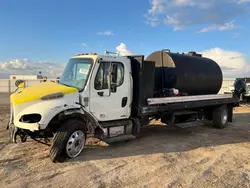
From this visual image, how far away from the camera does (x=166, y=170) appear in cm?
534

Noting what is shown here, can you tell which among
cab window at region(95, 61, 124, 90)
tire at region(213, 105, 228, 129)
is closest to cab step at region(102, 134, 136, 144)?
cab window at region(95, 61, 124, 90)

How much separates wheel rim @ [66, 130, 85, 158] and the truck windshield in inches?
43.9

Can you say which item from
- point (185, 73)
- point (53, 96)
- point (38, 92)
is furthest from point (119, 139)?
point (185, 73)

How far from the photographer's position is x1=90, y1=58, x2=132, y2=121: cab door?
20.7 ft

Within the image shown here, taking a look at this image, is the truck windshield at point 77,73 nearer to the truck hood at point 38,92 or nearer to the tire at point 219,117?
the truck hood at point 38,92

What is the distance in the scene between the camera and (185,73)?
8938 millimetres

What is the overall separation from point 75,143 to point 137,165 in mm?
1558

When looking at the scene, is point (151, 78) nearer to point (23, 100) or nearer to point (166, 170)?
point (166, 170)

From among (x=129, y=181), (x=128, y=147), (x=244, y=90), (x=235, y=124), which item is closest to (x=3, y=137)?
(x=128, y=147)

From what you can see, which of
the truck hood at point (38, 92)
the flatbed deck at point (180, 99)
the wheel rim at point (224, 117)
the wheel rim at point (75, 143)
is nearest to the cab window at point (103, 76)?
the truck hood at point (38, 92)

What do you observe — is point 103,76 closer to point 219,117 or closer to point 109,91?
point 109,91

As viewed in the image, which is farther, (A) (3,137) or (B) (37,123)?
(A) (3,137)

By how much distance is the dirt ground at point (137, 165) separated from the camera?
4707 millimetres

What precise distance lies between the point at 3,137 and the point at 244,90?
65.5 feet
